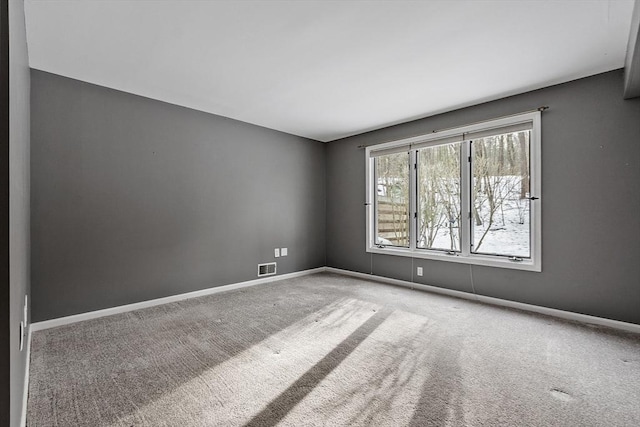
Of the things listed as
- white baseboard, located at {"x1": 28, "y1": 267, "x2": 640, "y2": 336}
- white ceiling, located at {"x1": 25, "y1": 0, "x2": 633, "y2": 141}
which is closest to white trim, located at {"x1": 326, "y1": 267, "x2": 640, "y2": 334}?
white baseboard, located at {"x1": 28, "y1": 267, "x2": 640, "y2": 336}

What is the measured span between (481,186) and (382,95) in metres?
1.74

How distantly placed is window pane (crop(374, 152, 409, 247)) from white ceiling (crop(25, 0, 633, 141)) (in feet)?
4.02

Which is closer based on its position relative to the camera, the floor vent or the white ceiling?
the white ceiling

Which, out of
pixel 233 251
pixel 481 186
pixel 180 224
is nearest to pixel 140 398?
pixel 180 224

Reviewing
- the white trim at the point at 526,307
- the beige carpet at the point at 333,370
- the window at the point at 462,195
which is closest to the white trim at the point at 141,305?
the beige carpet at the point at 333,370

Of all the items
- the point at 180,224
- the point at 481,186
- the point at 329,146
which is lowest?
the point at 180,224

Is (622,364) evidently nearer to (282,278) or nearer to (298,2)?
(298,2)

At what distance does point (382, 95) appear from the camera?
3.57 m

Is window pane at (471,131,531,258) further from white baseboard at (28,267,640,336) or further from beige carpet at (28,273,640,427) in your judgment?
beige carpet at (28,273,640,427)

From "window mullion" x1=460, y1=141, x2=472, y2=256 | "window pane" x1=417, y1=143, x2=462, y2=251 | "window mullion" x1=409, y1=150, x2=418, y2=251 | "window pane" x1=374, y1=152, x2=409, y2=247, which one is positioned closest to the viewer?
"window mullion" x1=460, y1=141, x2=472, y2=256

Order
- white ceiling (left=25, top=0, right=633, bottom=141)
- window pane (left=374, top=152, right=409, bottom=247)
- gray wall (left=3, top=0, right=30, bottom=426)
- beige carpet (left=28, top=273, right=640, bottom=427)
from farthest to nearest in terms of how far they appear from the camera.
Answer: window pane (left=374, top=152, right=409, bottom=247)
white ceiling (left=25, top=0, right=633, bottom=141)
beige carpet (left=28, top=273, right=640, bottom=427)
gray wall (left=3, top=0, right=30, bottom=426)

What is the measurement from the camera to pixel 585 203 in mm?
3092

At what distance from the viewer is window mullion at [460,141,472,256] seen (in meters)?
3.99
